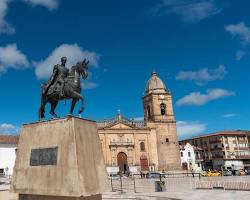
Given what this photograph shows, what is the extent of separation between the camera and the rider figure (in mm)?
10234

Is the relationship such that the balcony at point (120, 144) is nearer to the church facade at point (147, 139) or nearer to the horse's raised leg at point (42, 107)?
the church facade at point (147, 139)

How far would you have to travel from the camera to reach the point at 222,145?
2677 inches

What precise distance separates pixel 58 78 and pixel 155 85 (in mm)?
51694

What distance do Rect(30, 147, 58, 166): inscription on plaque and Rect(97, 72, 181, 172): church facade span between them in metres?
46.1

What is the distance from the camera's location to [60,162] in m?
9.16

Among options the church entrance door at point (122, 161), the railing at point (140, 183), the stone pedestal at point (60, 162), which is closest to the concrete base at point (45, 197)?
the stone pedestal at point (60, 162)

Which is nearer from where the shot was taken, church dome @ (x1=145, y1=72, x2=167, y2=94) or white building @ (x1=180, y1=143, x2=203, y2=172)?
church dome @ (x1=145, y1=72, x2=167, y2=94)

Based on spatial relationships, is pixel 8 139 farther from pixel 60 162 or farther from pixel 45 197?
pixel 60 162

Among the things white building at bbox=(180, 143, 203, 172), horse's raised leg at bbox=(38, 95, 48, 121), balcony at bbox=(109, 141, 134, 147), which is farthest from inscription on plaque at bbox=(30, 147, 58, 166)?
white building at bbox=(180, 143, 203, 172)

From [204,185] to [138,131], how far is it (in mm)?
40149

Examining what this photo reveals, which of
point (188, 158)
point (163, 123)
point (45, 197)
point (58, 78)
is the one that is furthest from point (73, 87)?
point (188, 158)

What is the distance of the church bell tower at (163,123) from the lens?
58156mm

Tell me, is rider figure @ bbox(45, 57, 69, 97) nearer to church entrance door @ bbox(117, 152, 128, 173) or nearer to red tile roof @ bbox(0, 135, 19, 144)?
red tile roof @ bbox(0, 135, 19, 144)

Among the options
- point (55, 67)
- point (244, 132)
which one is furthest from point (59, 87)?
point (244, 132)
